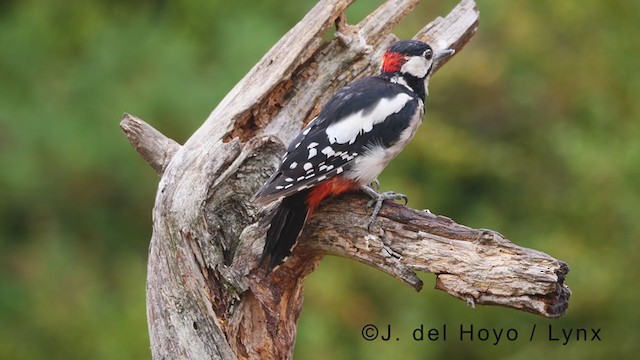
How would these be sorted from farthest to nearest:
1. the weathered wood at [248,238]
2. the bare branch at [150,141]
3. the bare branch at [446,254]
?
1. the bare branch at [150,141]
2. the weathered wood at [248,238]
3. the bare branch at [446,254]

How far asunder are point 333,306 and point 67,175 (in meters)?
2.28

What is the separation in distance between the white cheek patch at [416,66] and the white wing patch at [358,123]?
31cm

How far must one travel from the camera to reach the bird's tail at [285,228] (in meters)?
3.43

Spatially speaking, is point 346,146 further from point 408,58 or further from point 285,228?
point 408,58

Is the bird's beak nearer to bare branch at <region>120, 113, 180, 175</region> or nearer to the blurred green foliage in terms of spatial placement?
bare branch at <region>120, 113, 180, 175</region>

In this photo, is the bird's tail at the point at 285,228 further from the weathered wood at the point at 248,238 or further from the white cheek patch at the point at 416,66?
the white cheek patch at the point at 416,66

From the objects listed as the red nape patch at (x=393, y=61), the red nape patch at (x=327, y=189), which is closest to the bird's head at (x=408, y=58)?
the red nape patch at (x=393, y=61)

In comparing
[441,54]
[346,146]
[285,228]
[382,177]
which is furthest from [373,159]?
[382,177]

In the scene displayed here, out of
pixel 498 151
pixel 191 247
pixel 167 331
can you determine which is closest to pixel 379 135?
pixel 191 247

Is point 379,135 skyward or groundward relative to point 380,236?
skyward

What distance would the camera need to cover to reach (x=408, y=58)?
399 centimetres

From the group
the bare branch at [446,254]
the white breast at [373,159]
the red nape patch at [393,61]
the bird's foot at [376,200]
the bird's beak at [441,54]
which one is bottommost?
the bare branch at [446,254]

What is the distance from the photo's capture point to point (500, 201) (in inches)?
270

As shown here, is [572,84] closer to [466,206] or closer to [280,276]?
[466,206]
